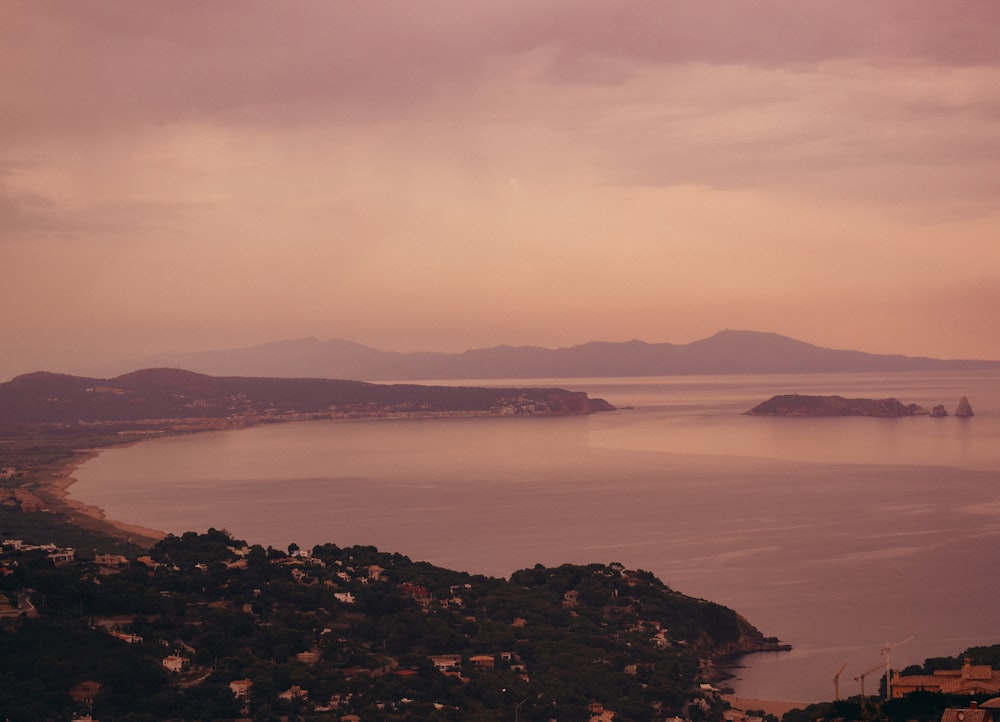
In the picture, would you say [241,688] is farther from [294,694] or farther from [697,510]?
[697,510]

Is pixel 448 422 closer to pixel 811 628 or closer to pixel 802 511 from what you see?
pixel 802 511

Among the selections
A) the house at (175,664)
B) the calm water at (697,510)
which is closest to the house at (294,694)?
the house at (175,664)

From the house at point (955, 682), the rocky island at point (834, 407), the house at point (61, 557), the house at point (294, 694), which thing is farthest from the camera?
the rocky island at point (834, 407)

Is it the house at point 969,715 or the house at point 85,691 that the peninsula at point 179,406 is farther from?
the house at point 969,715

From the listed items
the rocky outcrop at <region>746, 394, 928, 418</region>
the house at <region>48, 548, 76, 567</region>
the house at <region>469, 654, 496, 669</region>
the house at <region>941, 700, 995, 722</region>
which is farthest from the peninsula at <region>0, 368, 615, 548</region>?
the house at <region>941, 700, 995, 722</region>

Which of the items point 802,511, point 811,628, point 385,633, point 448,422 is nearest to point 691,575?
point 811,628

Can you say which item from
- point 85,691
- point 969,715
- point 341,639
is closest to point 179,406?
point 341,639

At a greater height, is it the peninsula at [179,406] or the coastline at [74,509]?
the peninsula at [179,406]
